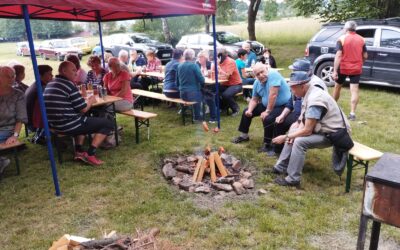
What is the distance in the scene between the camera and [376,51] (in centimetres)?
901

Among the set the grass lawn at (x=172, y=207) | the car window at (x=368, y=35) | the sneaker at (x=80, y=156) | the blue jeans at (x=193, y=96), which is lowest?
the grass lawn at (x=172, y=207)

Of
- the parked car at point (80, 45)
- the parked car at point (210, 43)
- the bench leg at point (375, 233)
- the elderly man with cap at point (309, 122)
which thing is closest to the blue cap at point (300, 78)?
the elderly man with cap at point (309, 122)

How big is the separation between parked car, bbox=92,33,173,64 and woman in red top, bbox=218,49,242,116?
1016 centimetres

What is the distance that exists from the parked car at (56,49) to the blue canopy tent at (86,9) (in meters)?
18.0

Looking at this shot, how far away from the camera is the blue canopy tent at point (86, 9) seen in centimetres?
376

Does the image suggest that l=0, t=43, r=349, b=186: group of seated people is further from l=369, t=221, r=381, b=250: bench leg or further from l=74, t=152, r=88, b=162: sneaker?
l=369, t=221, r=381, b=250: bench leg

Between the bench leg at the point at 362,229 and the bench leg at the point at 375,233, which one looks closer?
the bench leg at the point at 362,229

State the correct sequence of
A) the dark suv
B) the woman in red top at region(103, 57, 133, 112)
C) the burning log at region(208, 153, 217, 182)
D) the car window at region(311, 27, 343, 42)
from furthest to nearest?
the car window at region(311, 27, 343, 42)
the dark suv
the woman in red top at region(103, 57, 133, 112)
the burning log at region(208, 153, 217, 182)

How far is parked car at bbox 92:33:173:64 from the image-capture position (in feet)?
58.1

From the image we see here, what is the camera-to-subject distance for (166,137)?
6375 mm

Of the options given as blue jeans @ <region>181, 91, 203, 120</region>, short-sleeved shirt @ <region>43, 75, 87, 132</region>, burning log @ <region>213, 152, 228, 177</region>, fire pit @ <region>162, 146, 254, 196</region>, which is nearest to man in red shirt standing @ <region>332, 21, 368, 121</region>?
blue jeans @ <region>181, 91, 203, 120</region>

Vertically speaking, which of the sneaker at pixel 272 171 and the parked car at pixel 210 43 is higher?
the parked car at pixel 210 43

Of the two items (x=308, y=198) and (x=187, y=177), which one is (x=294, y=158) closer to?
(x=308, y=198)

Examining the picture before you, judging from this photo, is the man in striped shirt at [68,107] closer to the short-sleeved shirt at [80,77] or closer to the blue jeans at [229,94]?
the short-sleeved shirt at [80,77]
